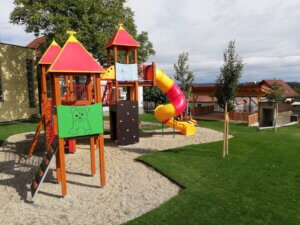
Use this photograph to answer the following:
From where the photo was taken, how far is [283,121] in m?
24.1

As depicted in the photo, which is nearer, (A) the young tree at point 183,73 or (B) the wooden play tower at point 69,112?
(B) the wooden play tower at point 69,112

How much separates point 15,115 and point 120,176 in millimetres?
20422

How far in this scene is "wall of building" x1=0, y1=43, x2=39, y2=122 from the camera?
24234 mm

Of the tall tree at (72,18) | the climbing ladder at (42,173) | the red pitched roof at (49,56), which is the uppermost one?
the tall tree at (72,18)

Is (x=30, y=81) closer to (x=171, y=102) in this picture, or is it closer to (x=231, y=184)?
(x=171, y=102)

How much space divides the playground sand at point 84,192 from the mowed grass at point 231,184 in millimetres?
541

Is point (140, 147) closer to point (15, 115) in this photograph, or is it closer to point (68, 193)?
point (68, 193)

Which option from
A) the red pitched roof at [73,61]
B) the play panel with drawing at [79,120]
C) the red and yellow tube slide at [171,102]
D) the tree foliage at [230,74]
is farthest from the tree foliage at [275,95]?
the red pitched roof at [73,61]

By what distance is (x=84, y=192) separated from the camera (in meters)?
7.58

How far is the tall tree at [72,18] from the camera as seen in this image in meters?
19.7

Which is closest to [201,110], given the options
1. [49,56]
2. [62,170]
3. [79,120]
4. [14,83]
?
[14,83]

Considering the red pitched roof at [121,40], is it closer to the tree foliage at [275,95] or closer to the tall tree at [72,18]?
the tall tree at [72,18]

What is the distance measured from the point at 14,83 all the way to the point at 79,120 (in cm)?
2090

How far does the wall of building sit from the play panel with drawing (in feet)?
65.6
